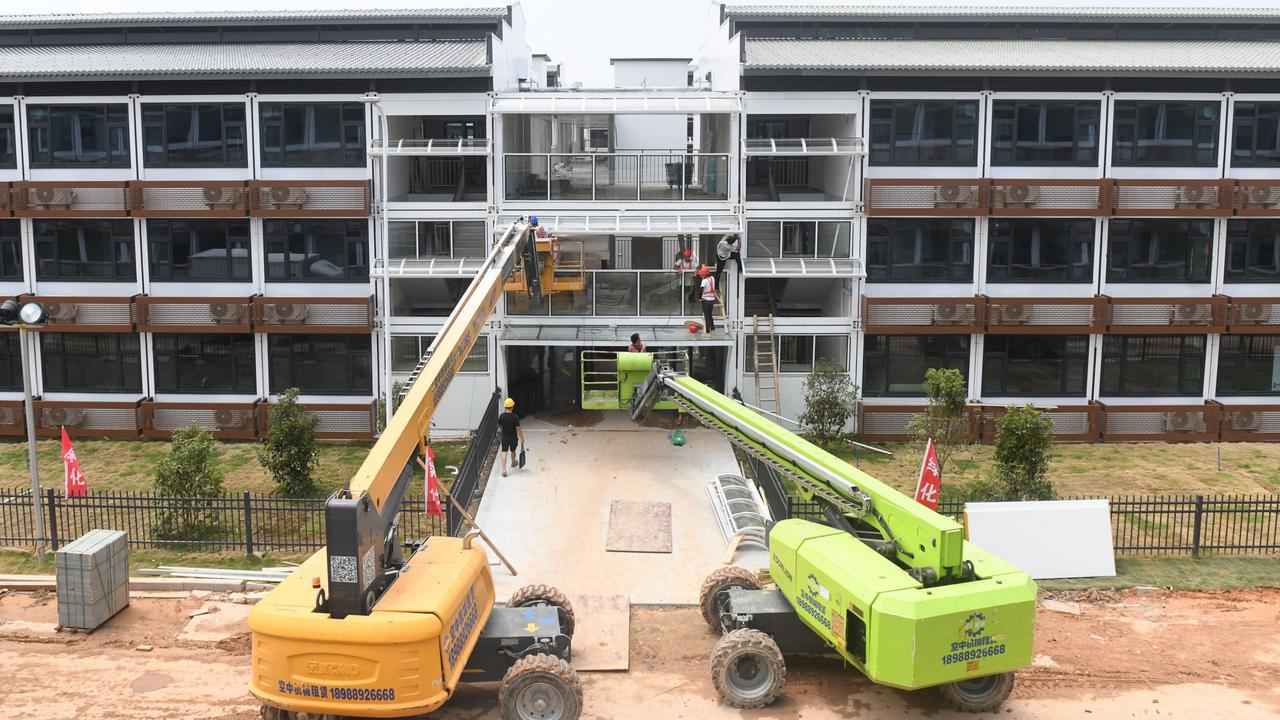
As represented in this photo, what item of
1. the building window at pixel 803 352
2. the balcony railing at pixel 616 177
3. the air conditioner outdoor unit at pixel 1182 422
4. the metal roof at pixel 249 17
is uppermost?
the metal roof at pixel 249 17

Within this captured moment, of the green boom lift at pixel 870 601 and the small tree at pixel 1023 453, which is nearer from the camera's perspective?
the green boom lift at pixel 870 601

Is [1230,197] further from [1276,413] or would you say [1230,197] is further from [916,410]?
[916,410]

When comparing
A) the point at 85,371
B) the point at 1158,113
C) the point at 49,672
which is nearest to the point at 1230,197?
the point at 1158,113

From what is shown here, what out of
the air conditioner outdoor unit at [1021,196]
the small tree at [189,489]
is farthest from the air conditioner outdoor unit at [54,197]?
the air conditioner outdoor unit at [1021,196]

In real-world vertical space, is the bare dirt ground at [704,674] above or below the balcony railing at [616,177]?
below

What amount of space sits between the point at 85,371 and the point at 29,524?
1005 cm

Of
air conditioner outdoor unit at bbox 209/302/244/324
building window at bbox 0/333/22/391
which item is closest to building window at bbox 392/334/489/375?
air conditioner outdoor unit at bbox 209/302/244/324

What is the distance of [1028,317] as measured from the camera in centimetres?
3250

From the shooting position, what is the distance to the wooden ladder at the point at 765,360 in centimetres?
3184

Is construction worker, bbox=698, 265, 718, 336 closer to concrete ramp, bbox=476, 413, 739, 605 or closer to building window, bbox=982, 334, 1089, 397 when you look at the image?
concrete ramp, bbox=476, 413, 739, 605

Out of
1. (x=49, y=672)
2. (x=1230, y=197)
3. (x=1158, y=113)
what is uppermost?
(x=1158, y=113)

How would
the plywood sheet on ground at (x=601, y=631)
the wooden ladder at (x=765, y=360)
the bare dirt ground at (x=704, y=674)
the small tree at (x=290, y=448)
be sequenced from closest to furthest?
the bare dirt ground at (x=704, y=674) < the plywood sheet on ground at (x=601, y=631) < the small tree at (x=290, y=448) < the wooden ladder at (x=765, y=360)

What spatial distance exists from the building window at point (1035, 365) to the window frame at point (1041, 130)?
4974mm

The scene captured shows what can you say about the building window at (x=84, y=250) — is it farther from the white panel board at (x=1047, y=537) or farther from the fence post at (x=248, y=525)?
the white panel board at (x=1047, y=537)
